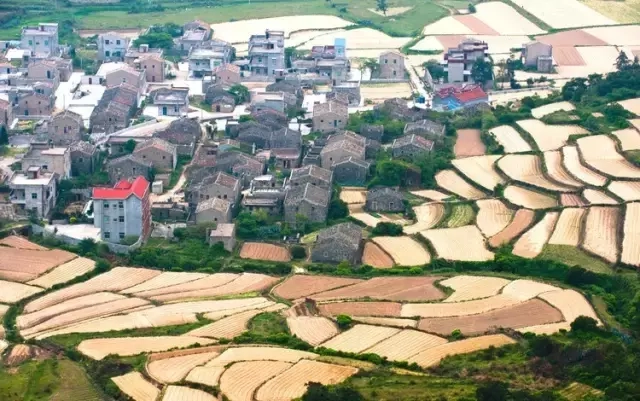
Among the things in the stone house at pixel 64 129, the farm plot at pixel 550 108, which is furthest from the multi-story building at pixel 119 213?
the farm plot at pixel 550 108

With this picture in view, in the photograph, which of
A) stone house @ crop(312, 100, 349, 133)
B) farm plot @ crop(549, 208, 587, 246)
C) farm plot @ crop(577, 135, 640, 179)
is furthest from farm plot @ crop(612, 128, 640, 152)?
stone house @ crop(312, 100, 349, 133)

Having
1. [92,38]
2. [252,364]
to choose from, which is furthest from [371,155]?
[92,38]

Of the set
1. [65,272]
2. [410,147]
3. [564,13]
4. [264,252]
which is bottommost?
[65,272]

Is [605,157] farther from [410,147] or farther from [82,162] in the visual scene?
[82,162]

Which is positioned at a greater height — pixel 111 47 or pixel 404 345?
pixel 111 47

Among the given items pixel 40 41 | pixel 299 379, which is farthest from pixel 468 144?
pixel 40 41

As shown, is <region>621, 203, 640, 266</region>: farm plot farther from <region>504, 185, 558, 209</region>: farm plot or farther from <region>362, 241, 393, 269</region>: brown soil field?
<region>362, 241, 393, 269</region>: brown soil field

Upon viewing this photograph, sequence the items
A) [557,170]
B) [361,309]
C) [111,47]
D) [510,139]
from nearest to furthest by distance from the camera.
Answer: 1. [361,309]
2. [557,170]
3. [510,139]
4. [111,47]
